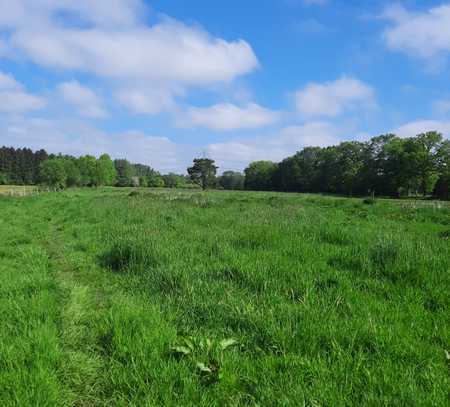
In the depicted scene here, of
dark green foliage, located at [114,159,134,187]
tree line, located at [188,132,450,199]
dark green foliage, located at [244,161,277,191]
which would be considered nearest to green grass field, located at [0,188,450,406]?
tree line, located at [188,132,450,199]

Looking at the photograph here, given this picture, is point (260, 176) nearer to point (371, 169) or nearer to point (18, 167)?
point (371, 169)

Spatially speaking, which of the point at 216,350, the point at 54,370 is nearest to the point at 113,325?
the point at 54,370

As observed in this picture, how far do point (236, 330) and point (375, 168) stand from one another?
7454cm

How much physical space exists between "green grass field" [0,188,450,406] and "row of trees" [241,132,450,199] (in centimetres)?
6219

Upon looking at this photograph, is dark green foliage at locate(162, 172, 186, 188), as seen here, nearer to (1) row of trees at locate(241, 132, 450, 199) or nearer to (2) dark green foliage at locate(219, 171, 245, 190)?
(2) dark green foliage at locate(219, 171, 245, 190)

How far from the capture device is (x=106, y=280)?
6070mm

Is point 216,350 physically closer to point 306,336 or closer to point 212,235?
point 306,336

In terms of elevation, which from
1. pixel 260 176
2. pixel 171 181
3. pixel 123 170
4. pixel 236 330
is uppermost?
pixel 123 170

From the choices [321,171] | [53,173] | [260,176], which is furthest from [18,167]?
[321,171]

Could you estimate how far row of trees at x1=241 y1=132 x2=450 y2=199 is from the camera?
58438mm

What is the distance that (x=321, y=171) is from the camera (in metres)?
85.0

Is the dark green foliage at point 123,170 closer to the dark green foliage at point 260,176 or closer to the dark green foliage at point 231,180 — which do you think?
the dark green foliage at point 231,180

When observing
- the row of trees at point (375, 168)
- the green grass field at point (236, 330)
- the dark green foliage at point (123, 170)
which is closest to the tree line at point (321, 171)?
the row of trees at point (375, 168)

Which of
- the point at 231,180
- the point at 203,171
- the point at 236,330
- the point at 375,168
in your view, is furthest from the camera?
the point at 231,180
